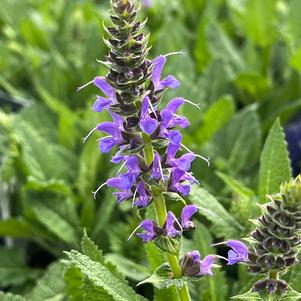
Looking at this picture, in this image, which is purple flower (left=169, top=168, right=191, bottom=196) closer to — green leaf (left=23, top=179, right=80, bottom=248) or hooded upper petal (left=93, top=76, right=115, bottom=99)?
hooded upper petal (left=93, top=76, right=115, bottom=99)

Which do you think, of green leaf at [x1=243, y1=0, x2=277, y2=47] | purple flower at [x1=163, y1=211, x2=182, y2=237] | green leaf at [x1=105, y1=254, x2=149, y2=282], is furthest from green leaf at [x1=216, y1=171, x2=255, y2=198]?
green leaf at [x1=243, y1=0, x2=277, y2=47]

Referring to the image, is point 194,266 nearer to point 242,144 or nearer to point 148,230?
point 148,230

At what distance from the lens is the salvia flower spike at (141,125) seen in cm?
117

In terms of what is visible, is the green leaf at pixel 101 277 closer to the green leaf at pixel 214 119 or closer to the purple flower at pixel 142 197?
the purple flower at pixel 142 197

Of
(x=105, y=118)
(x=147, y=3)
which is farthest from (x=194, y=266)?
(x=147, y=3)

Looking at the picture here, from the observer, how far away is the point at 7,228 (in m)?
2.43

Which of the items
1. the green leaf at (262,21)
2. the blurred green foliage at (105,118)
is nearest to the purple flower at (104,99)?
the blurred green foliage at (105,118)

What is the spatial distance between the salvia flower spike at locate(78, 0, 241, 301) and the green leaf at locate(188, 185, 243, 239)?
1.22 feet

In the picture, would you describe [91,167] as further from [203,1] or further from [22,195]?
[203,1]

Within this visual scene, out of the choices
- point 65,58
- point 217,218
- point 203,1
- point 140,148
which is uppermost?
point 203,1

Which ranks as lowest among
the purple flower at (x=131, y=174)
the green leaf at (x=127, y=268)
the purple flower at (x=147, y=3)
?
the green leaf at (x=127, y=268)

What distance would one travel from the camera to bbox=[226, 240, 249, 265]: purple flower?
1.31m

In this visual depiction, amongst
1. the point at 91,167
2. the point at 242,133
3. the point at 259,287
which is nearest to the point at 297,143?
the point at 242,133

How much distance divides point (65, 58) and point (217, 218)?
78.0 inches
